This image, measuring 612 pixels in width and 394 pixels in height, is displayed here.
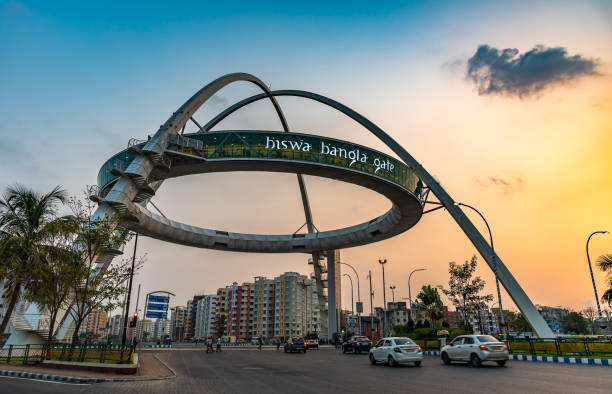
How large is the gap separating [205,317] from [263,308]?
4350cm

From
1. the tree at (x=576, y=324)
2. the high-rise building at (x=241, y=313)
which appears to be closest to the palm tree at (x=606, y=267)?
the tree at (x=576, y=324)

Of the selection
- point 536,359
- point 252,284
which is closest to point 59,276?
point 536,359

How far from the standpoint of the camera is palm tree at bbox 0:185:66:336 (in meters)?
24.7

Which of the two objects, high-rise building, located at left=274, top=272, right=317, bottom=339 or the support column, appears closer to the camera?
the support column

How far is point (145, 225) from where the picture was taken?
44156mm

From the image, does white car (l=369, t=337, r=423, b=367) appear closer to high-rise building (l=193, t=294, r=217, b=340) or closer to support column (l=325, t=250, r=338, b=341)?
support column (l=325, t=250, r=338, b=341)

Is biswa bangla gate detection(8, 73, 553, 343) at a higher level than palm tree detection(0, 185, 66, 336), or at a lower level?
higher

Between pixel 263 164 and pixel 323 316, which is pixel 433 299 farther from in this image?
pixel 263 164

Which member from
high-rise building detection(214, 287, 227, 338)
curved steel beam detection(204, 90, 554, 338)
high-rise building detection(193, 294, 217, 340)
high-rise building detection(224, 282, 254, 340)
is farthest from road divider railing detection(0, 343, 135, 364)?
high-rise building detection(193, 294, 217, 340)

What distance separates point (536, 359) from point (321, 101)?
39.0 meters

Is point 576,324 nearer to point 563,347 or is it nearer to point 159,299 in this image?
point 563,347

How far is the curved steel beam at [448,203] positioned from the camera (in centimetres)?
3509

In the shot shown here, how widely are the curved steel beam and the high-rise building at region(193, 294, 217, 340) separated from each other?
121 metres

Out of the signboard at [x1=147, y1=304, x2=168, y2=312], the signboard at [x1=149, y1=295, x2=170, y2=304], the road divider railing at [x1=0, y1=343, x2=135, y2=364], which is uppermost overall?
the signboard at [x1=149, y1=295, x2=170, y2=304]
